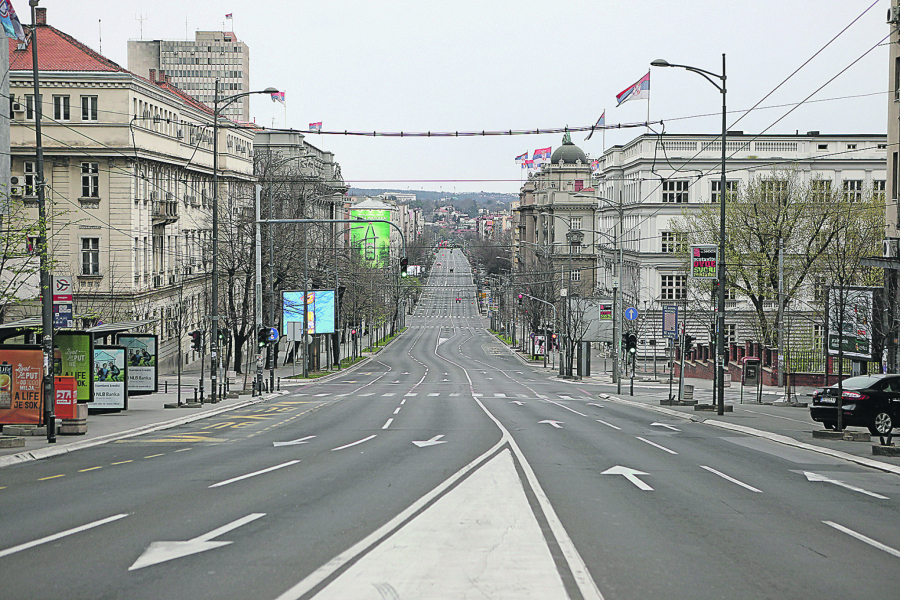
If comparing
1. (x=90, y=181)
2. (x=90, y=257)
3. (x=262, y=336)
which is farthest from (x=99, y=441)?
(x=90, y=181)

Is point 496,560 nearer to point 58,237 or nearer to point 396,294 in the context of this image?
point 58,237

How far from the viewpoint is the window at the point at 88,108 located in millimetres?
50375

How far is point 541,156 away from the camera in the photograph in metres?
128

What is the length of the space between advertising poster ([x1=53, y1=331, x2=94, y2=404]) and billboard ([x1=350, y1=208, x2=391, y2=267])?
7152 centimetres

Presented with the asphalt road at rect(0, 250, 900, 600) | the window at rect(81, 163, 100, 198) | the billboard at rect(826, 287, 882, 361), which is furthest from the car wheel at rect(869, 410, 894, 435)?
the window at rect(81, 163, 100, 198)

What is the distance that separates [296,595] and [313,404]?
30398 millimetres

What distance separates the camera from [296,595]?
8367mm

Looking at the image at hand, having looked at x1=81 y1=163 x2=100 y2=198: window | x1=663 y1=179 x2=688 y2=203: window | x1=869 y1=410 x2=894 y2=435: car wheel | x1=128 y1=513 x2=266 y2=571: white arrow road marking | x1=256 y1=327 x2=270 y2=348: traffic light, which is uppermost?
x1=663 y1=179 x2=688 y2=203: window

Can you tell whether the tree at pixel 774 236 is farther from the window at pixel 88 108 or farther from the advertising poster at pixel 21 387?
the advertising poster at pixel 21 387

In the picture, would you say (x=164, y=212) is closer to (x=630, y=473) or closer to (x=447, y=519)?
(x=630, y=473)

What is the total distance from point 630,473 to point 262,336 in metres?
27.9

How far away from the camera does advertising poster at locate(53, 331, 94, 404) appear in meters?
25.3

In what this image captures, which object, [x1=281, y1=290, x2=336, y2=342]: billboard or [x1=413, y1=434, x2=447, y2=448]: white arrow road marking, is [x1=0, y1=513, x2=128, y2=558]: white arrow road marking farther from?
[x1=281, y1=290, x2=336, y2=342]: billboard

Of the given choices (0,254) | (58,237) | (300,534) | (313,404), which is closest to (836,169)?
(313,404)
